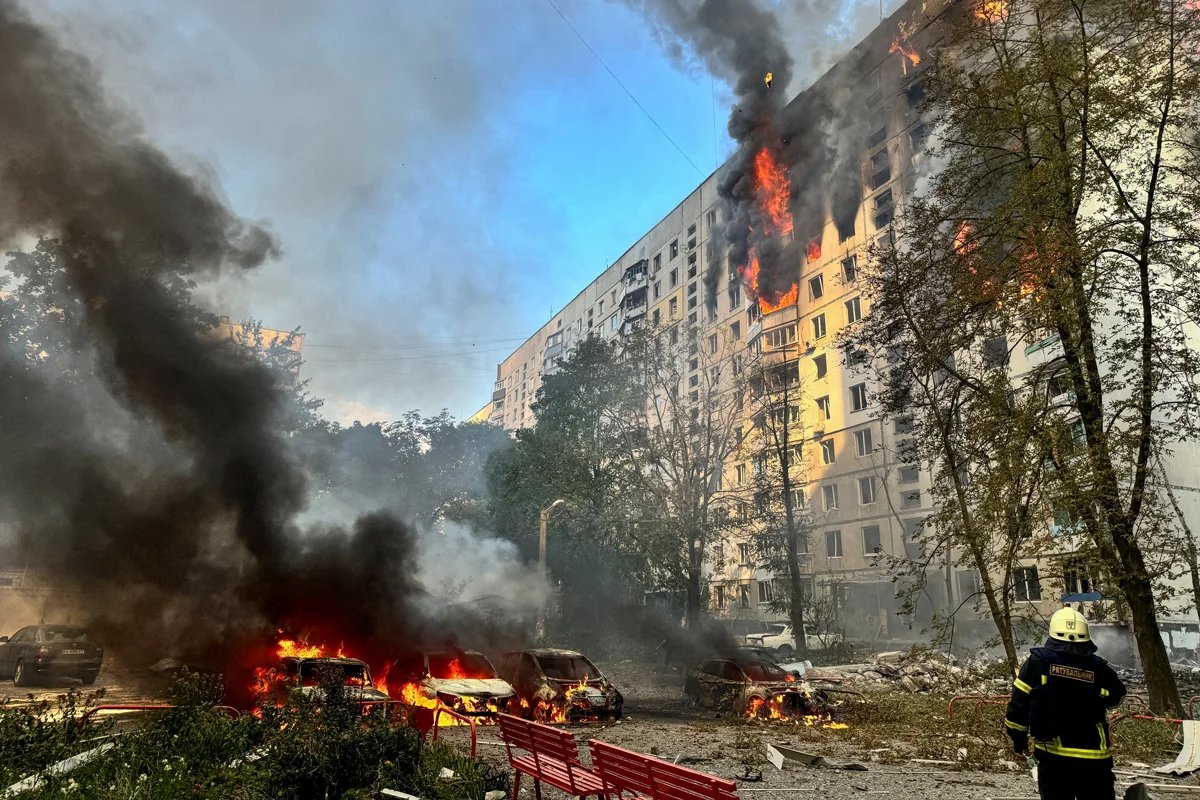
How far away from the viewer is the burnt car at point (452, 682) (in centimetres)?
1238

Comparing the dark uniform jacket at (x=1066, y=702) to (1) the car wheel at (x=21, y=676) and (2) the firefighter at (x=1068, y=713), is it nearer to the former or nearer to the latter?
(2) the firefighter at (x=1068, y=713)

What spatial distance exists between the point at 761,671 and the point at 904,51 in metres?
Result: 43.4

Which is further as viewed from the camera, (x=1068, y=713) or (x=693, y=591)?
(x=693, y=591)

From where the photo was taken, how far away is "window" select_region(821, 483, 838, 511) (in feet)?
139

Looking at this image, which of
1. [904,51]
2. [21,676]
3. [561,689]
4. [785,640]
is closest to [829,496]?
[785,640]

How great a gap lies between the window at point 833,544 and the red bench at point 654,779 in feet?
128

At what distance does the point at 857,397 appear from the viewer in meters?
42.0

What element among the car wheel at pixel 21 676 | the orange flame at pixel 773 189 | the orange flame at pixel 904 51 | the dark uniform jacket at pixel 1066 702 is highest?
the orange flame at pixel 904 51

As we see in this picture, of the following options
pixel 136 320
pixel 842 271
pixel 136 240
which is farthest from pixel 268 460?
pixel 842 271

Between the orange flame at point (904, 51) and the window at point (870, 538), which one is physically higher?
the orange flame at point (904, 51)

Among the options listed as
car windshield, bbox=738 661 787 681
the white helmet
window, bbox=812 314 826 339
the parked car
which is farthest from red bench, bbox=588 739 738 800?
window, bbox=812 314 826 339

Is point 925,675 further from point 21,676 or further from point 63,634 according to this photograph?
point 21,676

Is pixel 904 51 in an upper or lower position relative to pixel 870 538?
upper

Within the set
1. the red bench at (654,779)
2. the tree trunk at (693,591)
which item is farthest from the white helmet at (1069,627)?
the tree trunk at (693,591)
